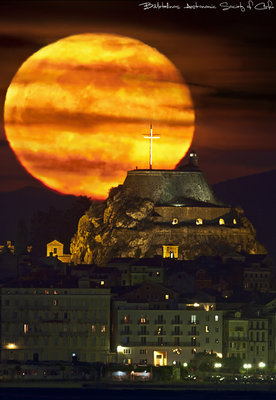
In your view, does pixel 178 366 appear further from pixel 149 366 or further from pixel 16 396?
pixel 16 396

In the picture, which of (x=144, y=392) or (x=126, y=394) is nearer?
(x=144, y=392)

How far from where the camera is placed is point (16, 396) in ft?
621

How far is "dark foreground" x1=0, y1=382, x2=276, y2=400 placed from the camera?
619 ft

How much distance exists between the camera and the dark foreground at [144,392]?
619ft

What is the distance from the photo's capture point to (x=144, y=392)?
191250 mm

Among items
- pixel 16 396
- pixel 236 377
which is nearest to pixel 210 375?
pixel 236 377

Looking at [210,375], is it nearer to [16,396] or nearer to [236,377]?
[236,377]

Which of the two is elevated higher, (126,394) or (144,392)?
(144,392)

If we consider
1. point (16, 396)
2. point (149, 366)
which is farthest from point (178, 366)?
point (16, 396)

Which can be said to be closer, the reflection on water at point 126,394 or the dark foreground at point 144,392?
the reflection on water at point 126,394

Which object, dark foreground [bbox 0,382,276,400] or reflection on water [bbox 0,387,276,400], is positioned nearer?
reflection on water [bbox 0,387,276,400]

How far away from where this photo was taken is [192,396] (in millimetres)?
189625

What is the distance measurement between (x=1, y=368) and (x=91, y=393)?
8254mm

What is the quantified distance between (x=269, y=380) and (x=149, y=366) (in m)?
8.03
